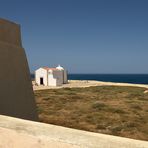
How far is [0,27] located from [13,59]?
104cm

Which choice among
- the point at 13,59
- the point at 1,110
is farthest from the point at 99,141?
the point at 13,59

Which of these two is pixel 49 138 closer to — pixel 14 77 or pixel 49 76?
pixel 14 77

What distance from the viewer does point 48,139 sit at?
10.5 ft

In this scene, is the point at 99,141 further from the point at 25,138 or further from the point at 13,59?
the point at 13,59

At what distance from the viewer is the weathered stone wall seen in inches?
253

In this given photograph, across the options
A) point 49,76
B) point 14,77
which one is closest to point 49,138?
point 14,77

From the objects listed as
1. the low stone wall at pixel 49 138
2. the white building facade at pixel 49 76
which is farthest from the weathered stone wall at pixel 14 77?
the white building facade at pixel 49 76

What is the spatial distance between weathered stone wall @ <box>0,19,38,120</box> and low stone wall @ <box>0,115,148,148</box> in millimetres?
2567

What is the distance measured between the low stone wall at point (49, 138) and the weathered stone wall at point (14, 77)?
2.57m

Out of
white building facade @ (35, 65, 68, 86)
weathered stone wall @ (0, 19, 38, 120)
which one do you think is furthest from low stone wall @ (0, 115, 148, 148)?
white building facade @ (35, 65, 68, 86)

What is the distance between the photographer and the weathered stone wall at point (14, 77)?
643cm

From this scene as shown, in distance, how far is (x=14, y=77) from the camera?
280 inches

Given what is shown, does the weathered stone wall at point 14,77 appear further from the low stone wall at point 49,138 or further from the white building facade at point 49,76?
the white building facade at point 49,76

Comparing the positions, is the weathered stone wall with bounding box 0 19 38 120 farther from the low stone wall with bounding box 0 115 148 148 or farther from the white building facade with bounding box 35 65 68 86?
the white building facade with bounding box 35 65 68 86
